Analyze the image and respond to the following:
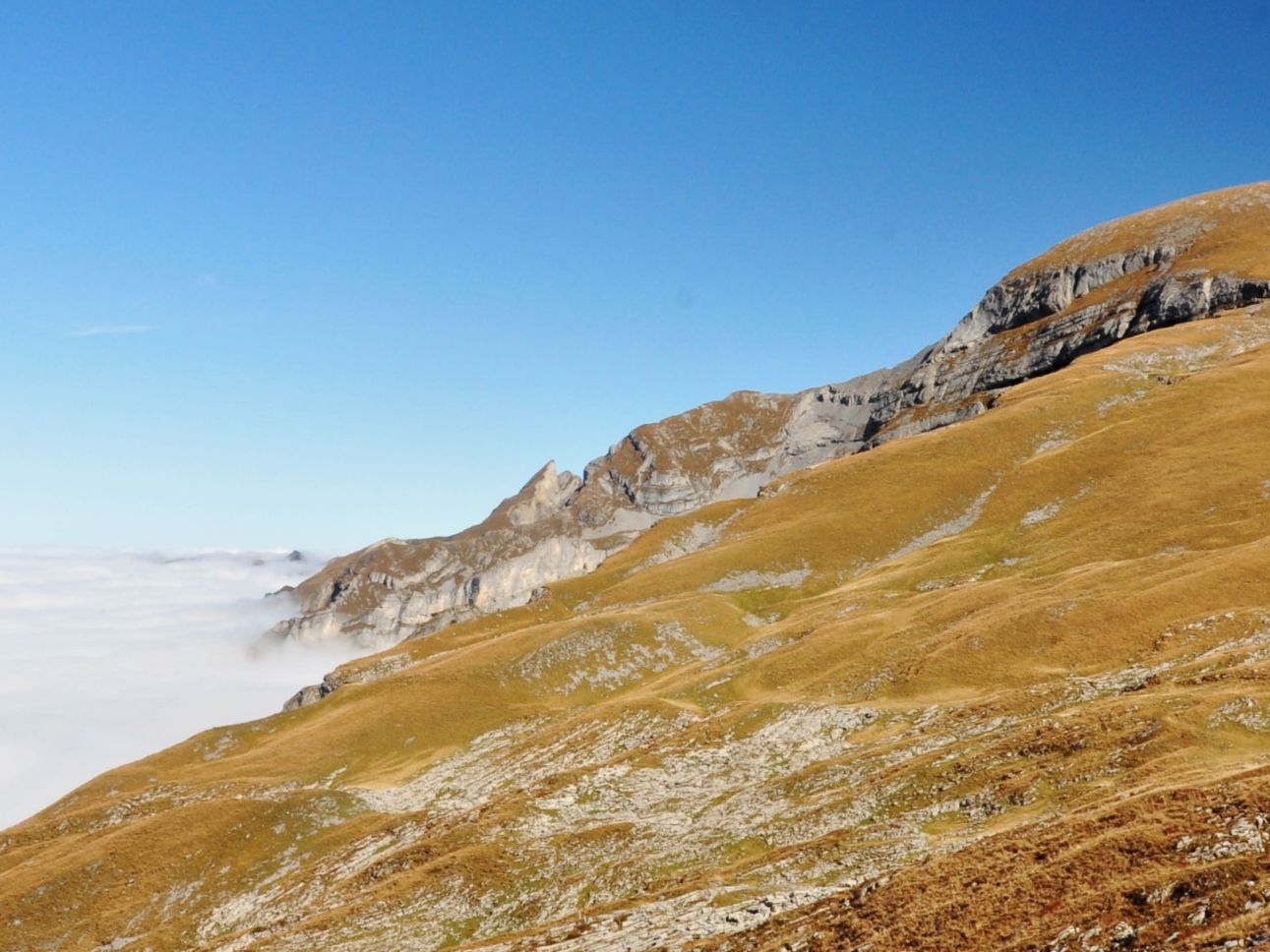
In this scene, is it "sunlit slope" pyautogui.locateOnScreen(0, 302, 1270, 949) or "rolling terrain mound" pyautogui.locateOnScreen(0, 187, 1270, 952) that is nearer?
"rolling terrain mound" pyautogui.locateOnScreen(0, 187, 1270, 952)

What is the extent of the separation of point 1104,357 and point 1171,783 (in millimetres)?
169606

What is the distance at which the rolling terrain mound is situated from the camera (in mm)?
25031

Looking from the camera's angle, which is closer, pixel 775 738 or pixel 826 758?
pixel 826 758

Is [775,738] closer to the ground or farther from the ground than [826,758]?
farther from the ground

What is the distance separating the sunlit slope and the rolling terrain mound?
30 cm

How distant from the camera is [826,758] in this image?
172ft

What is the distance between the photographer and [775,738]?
5906 cm

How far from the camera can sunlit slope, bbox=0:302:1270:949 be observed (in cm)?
3494

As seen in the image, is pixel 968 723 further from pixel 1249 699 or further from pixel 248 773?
pixel 248 773

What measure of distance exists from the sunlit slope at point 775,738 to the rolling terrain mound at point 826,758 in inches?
12.0

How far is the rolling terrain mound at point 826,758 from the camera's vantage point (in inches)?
985

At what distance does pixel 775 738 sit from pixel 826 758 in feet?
23.2

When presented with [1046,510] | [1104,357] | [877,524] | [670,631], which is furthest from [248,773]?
[1104,357]

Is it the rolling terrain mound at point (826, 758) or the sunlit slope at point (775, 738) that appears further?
the sunlit slope at point (775, 738)
